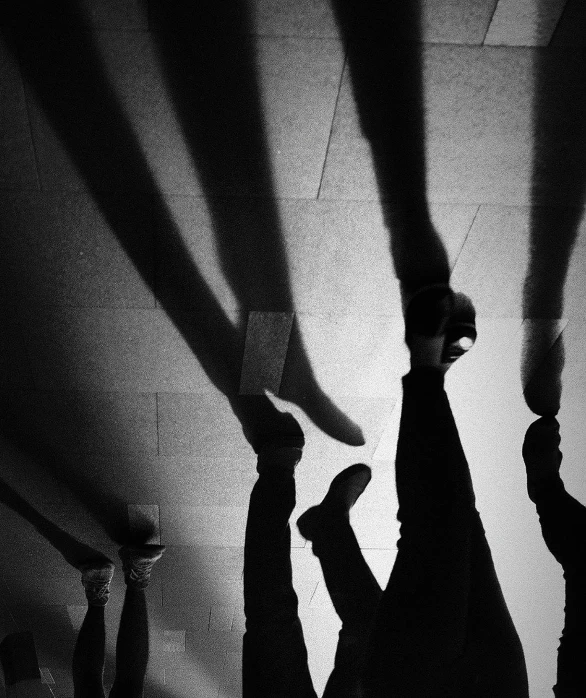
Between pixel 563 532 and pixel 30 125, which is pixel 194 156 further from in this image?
pixel 563 532

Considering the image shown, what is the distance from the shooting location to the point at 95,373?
2.52 meters

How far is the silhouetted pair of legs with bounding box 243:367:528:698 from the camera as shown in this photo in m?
1.71

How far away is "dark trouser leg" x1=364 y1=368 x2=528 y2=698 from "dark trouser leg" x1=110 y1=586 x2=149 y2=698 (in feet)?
7.92

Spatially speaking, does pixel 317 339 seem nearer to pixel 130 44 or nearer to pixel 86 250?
pixel 86 250

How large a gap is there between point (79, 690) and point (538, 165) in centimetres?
413

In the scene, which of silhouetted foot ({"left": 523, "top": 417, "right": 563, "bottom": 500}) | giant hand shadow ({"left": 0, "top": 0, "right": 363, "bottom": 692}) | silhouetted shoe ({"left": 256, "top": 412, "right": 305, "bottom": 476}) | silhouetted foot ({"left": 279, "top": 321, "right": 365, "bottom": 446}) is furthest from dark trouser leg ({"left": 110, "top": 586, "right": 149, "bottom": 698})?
silhouetted foot ({"left": 523, "top": 417, "right": 563, "bottom": 500})

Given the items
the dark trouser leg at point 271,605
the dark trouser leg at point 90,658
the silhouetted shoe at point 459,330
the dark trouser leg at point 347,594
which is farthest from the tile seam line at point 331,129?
the dark trouser leg at point 90,658

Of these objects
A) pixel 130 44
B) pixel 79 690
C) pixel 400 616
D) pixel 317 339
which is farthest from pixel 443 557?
pixel 79 690

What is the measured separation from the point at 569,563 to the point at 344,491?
3.92 feet

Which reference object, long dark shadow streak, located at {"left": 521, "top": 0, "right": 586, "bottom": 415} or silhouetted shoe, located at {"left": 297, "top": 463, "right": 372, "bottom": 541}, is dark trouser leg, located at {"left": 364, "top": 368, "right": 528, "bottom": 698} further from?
silhouetted shoe, located at {"left": 297, "top": 463, "right": 372, "bottom": 541}

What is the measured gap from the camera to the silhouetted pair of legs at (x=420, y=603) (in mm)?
1713

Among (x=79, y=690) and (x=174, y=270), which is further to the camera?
(x=79, y=690)

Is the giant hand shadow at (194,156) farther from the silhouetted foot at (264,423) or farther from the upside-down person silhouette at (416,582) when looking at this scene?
the upside-down person silhouette at (416,582)

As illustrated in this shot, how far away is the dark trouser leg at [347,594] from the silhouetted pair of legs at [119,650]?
140cm
